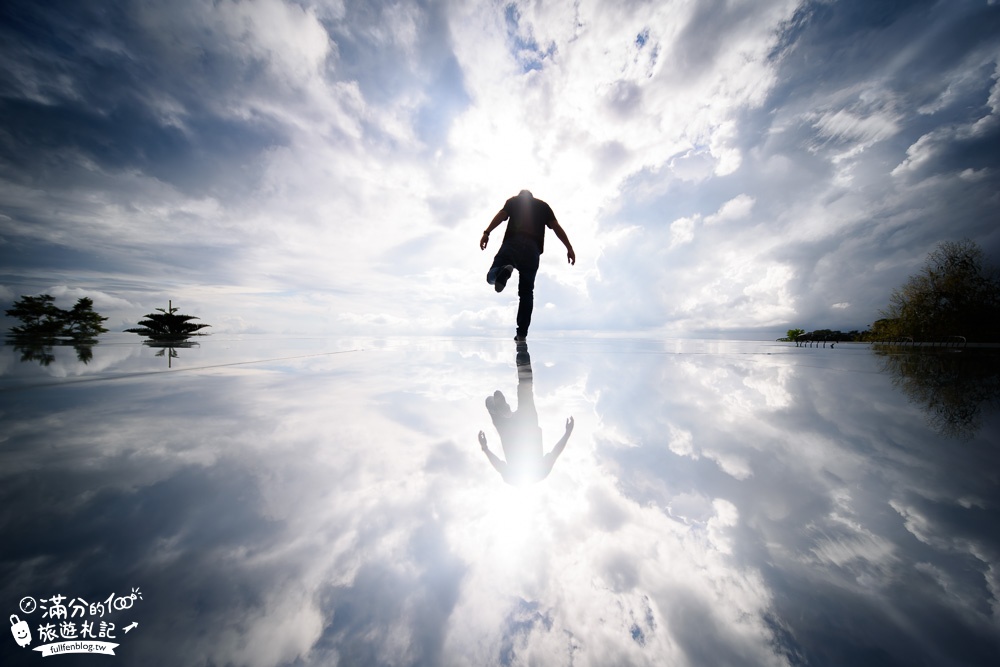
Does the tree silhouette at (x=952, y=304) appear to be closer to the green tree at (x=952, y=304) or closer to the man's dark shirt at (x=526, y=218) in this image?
the green tree at (x=952, y=304)

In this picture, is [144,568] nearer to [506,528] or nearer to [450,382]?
[506,528]

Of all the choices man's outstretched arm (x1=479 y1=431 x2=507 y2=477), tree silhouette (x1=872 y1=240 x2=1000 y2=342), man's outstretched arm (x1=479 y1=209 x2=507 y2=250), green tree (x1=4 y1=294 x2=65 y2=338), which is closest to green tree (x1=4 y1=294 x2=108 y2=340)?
green tree (x1=4 y1=294 x2=65 y2=338)

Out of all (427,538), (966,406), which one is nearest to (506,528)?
(427,538)

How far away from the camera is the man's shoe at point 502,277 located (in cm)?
525

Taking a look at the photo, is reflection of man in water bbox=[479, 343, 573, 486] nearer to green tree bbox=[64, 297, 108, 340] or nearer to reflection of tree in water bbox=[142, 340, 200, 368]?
reflection of tree in water bbox=[142, 340, 200, 368]

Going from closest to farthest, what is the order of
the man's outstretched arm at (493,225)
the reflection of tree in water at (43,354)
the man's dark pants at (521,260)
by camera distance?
the reflection of tree in water at (43,354) → the man's dark pants at (521,260) → the man's outstretched arm at (493,225)

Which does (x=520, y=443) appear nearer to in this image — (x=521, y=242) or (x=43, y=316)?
(x=521, y=242)

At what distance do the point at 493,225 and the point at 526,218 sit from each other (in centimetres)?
63

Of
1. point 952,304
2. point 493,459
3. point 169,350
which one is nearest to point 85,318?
point 169,350

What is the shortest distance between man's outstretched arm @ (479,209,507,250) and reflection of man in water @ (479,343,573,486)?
→ 4.18 m

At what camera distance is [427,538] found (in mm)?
786

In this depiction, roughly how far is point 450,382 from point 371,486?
1659 mm

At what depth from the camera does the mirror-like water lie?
1.82 feet

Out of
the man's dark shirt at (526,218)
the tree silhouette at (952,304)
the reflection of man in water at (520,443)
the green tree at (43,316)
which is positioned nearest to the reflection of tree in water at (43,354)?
the reflection of man in water at (520,443)
